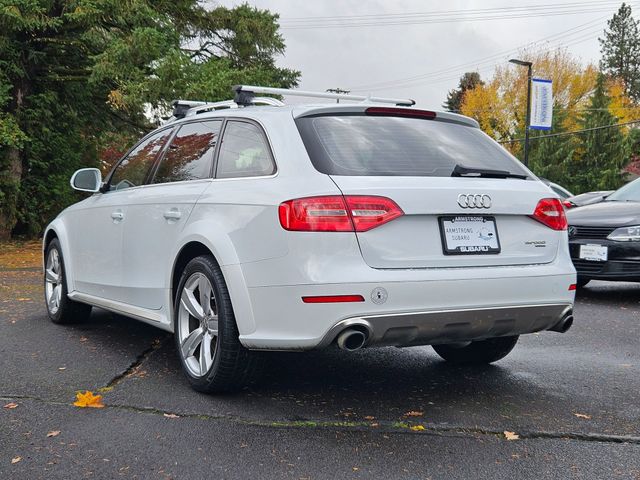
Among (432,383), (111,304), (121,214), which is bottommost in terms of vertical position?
(432,383)

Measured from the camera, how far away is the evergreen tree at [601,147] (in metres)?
49.6

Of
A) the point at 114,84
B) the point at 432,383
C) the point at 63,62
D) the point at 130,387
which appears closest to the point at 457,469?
the point at 432,383

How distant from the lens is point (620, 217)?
8102 millimetres

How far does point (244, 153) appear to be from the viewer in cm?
426

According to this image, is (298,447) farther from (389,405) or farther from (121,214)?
(121,214)

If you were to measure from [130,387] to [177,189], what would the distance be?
126 centimetres

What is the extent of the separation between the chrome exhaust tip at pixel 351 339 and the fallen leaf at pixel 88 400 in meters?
1.42

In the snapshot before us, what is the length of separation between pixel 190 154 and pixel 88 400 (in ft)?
5.62

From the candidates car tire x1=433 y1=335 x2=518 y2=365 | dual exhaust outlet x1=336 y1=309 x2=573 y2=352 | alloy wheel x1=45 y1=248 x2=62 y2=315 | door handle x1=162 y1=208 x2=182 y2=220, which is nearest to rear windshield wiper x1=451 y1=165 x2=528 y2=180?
dual exhaust outlet x1=336 y1=309 x2=573 y2=352

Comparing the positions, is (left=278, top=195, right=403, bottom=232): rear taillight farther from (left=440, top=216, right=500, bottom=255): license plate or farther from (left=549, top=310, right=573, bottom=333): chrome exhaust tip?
(left=549, top=310, right=573, bottom=333): chrome exhaust tip

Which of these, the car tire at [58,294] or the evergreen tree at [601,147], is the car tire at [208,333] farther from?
the evergreen tree at [601,147]

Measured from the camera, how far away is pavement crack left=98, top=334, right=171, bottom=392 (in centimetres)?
443

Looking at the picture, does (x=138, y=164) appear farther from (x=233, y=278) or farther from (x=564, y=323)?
(x=564, y=323)

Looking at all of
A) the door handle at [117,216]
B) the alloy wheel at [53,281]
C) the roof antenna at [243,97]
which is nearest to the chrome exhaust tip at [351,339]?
the roof antenna at [243,97]
